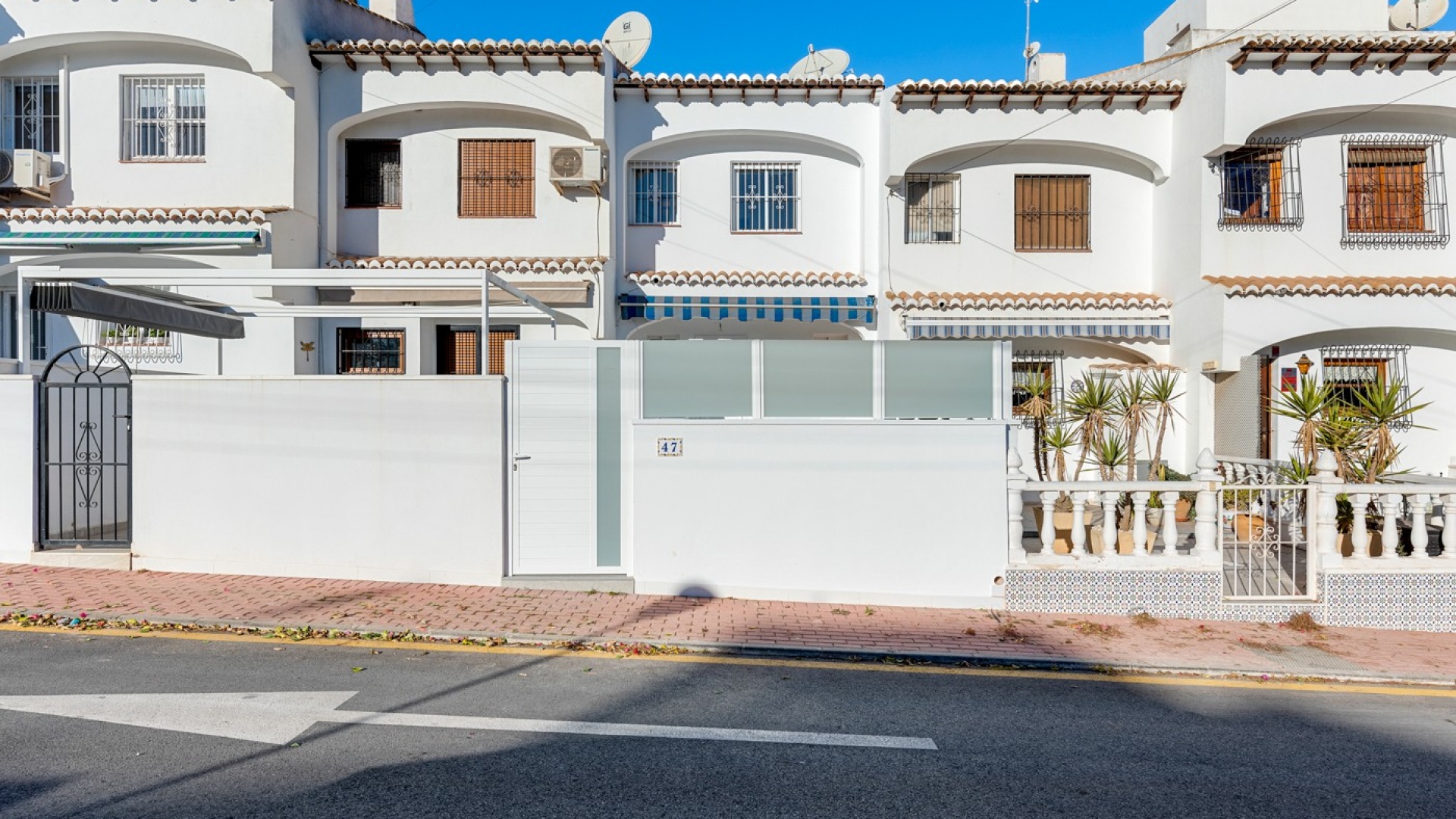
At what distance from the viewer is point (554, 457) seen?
9812mm

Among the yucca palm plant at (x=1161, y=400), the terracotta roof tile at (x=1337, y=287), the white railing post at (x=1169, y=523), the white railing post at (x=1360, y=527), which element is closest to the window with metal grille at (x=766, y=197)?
the yucca palm plant at (x=1161, y=400)

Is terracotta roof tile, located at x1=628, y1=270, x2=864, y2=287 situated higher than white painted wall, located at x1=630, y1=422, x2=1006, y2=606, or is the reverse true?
terracotta roof tile, located at x1=628, y1=270, x2=864, y2=287

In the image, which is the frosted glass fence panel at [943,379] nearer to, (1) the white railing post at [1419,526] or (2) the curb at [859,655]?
(2) the curb at [859,655]

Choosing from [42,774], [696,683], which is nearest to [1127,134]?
[696,683]

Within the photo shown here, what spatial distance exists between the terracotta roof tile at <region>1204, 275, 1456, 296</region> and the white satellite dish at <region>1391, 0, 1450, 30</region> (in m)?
7.48

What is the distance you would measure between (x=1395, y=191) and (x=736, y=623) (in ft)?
53.0

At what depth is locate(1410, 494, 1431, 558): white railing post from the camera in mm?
9289

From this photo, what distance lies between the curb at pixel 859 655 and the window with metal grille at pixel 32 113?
12.2 meters

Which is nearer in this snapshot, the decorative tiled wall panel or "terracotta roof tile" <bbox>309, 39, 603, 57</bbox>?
the decorative tiled wall panel

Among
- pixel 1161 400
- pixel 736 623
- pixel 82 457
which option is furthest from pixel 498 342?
pixel 1161 400

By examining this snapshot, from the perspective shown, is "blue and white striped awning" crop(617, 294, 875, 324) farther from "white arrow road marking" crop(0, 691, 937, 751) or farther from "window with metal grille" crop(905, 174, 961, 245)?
"white arrow road marking" crop(0, 691, 937, 751)

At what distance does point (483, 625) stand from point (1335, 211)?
670 inches

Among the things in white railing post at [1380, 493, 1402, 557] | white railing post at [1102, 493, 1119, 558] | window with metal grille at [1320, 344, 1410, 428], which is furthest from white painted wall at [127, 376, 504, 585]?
window with metal grille at [1320, 344, 1410, 428]

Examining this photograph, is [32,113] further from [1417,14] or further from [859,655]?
[1417,14]
